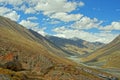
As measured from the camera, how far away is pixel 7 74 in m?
33.1

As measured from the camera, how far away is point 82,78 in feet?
173

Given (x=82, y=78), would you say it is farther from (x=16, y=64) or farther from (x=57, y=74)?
(x=16, y=64)

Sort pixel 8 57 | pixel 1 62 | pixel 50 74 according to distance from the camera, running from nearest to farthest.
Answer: pixel 1 62 → pixel 8 57 → pixel 50 74

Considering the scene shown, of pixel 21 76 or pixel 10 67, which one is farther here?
pixel 10 67

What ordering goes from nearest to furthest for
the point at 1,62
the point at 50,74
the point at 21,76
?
the point at 21,76 < the point at 1,62 < the point at 50,74

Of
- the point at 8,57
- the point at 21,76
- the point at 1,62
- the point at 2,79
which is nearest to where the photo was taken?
the point at 2,79

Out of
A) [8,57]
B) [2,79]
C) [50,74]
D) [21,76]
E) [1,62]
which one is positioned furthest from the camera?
[50,74]

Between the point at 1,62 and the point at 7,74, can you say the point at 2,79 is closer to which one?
the point at 7,74

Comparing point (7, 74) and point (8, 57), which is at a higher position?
point (8, 57)

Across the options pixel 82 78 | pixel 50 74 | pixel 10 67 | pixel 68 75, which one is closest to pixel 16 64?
pixel 10 67

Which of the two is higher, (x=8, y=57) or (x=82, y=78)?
(x=8, y=57)

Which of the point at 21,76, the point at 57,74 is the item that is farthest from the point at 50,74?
the point at 21,76

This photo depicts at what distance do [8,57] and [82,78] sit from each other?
15294mm

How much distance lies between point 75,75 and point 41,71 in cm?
643
